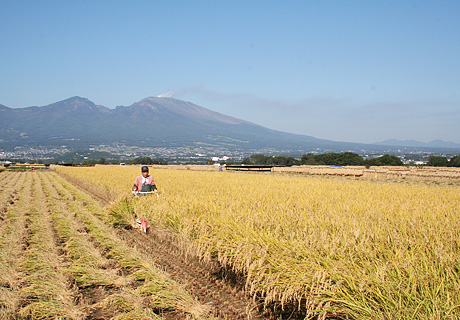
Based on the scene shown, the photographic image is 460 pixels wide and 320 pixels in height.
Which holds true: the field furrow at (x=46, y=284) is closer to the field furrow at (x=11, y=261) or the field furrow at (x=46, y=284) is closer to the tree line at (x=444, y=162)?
the field furrow at (x=11, y=261)

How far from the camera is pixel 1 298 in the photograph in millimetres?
4180

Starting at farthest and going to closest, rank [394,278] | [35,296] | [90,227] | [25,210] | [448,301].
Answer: [25,210]
[90,227]
[35,296]
[394,278]
[448,301]

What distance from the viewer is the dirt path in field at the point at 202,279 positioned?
163 inches

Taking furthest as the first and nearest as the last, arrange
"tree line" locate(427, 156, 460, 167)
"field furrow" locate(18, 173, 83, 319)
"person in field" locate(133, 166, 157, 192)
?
1. "tree line" locate(427, 156, 460, 167)
2. "person in field" locate(133, 166, 157, 192)
3. "field furrow" locate(18, 173, 83, 319)

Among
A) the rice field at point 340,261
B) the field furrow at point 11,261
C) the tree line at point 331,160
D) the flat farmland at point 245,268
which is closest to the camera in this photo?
the rice field at point 340,261

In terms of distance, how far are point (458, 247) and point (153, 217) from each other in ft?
18.8

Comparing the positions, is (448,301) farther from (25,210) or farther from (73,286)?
(25,210)

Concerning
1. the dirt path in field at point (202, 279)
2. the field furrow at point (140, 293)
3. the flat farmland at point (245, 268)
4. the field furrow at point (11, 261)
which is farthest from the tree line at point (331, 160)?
the field furrow at point (140, 293)

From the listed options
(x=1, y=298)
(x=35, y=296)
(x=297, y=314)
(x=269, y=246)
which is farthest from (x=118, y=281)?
(x=297, y=314)

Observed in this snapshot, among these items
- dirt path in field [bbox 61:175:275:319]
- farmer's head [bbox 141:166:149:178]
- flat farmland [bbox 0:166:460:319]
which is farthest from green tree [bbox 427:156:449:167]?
dirt path in field [bbox 61:175:275:319]

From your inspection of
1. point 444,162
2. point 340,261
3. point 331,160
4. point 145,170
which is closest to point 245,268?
point 340,261

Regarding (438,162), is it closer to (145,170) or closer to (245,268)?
(145,170)

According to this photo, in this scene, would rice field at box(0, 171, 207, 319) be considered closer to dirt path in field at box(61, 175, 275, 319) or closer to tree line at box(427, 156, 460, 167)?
dirt path in field at box(61, 175, 275, 319)

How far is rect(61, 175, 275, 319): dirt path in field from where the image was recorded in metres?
4.14
